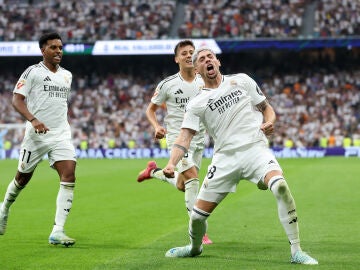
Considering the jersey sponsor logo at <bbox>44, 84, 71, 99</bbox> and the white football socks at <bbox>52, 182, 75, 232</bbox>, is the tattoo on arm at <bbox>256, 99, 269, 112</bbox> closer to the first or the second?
the white football socks at <bbox>52, 182, 75, 232</bbox>

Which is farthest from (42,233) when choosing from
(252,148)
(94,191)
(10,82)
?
(10,82)

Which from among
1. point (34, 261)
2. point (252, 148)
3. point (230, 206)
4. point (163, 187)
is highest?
point (252, 148)

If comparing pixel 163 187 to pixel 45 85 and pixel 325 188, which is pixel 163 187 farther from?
pixel 45 85

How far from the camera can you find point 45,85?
421 inches

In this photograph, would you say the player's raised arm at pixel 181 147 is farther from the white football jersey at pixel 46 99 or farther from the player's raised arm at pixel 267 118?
the white football jersey at pixel 46 99

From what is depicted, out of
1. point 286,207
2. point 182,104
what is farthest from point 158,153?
point 286,207

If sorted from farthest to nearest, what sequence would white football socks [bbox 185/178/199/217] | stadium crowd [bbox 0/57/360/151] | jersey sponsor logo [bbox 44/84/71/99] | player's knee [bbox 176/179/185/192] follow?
stadium crowd [bbox 0/57/360/151]
player's knee [bbox 176/179/185/192]
jersey sponsor logo [bbox 44/84/71/99]
white football socks [bbox 185/178/199/217]

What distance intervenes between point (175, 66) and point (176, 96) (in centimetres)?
3643

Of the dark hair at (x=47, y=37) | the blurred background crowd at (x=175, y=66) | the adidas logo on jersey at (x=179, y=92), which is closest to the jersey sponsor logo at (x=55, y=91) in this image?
the dark hair at (x=47, y=37)

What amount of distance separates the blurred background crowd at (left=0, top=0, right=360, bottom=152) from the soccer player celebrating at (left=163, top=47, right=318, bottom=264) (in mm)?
32753

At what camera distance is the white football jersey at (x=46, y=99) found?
10672mm

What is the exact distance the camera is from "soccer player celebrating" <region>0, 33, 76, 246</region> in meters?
10.5

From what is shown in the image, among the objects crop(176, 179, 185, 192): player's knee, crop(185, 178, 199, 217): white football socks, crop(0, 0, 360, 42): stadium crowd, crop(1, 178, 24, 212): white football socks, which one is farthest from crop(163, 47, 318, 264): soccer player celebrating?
crop(0, 0, 360, 42): stadium crowd

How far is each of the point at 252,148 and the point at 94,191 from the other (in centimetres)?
1212
